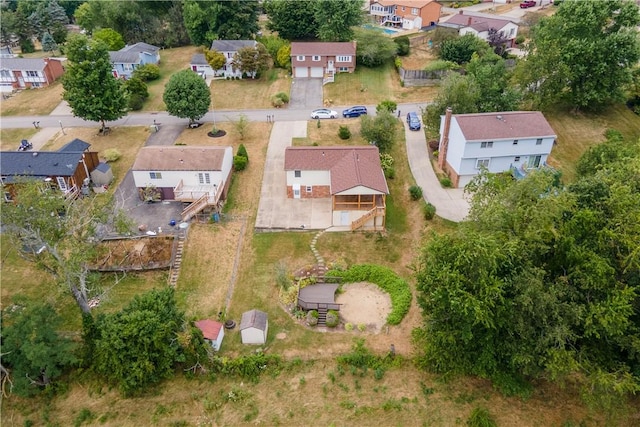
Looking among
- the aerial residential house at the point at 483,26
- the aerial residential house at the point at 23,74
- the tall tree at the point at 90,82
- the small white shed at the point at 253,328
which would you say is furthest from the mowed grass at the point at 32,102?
the aerial residential house at the point at 483,26

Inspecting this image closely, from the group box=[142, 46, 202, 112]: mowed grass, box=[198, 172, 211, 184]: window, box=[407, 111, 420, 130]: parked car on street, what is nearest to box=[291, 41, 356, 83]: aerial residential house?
box=[407, 111, 420, 130]: parked car on street

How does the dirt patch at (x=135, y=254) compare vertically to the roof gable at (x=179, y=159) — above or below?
below

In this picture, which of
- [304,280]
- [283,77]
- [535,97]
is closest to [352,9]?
[283,77]

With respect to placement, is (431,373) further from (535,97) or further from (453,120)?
(535,97)

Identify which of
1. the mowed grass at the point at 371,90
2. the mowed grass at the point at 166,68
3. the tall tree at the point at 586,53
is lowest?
the mowed grass at the point at 166,68

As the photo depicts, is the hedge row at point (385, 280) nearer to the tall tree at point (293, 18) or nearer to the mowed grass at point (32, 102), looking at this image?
the mowed grass at point (32, 102)

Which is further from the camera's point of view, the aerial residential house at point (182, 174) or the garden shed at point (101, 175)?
the garden shed at point (101, 175)

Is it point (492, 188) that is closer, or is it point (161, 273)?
point (492, 188)
